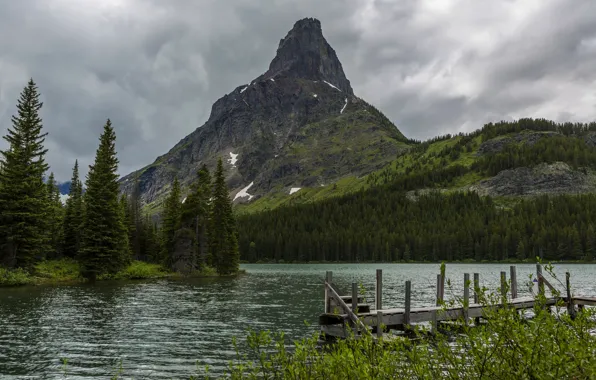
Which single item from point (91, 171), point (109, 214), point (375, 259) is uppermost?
point (91, 171)

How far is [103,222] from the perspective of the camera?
66.1 meters

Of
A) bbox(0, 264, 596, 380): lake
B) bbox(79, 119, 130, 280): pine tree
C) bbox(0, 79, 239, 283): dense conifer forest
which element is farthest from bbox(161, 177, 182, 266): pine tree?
bbox(0, 264, 596, 380): lake

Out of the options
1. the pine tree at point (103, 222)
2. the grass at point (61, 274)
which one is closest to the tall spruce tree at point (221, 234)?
the grass at point (61, 274)

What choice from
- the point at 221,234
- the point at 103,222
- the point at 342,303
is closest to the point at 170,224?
the point at 221,234

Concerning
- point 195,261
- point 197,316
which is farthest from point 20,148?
point 197,316

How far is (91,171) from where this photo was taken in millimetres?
68875

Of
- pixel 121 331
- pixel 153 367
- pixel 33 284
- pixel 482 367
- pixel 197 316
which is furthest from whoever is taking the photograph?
pixel 33 284

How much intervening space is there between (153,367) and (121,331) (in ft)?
29.8

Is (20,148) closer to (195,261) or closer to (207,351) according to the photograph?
(195,261)

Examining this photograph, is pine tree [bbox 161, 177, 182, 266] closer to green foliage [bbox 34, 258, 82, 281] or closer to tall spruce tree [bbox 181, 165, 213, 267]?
tall spruce tree [bbox 181, 165, 213, 267]

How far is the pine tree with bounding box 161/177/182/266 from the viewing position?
8531cm

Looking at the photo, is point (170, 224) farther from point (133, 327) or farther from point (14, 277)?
point (133, 327)

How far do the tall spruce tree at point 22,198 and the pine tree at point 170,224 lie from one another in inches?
1101

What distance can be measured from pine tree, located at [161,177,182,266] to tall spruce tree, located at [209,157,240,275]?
25.4 feet
